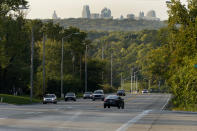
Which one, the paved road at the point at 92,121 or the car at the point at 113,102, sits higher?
the paved road at the point at 92,121

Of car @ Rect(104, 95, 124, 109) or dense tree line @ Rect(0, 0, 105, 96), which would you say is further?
dense tree line @ Rect(0, 0, 105, 96)

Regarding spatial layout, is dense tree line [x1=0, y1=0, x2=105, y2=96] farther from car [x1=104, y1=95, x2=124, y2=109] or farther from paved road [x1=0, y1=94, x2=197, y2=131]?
paved road [x1=0, y1=94, x2=197, y2=131]

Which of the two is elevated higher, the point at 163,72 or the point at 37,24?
the point at 37,24

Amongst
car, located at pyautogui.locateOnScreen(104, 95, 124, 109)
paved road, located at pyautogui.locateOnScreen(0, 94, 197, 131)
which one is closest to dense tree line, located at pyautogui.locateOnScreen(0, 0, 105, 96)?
car, located at pyautogui.locateOnScreen(104, 95, 124, 109)

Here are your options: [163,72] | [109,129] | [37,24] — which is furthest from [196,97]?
[37,24]

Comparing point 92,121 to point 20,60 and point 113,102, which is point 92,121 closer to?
point 113,102

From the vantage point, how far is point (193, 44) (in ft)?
213

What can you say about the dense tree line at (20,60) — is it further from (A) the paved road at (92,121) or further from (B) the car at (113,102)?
(A) the paved road at (92,121)

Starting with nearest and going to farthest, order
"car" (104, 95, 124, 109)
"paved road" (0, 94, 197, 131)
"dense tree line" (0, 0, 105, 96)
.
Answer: "paved road" (0, 94, 197, 131) → "car" (104, 95, 124, 109) → "dense tree line" (0, 0, 105, 96)

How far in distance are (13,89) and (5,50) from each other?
691 inches

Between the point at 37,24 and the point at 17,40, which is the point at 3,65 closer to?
the point at 17,40

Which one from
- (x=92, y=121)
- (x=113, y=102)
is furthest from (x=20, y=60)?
(x=92, y=121)

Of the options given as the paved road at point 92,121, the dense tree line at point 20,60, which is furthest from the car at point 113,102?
the dense tree line at point 20,60

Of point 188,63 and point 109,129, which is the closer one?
point 109,129
